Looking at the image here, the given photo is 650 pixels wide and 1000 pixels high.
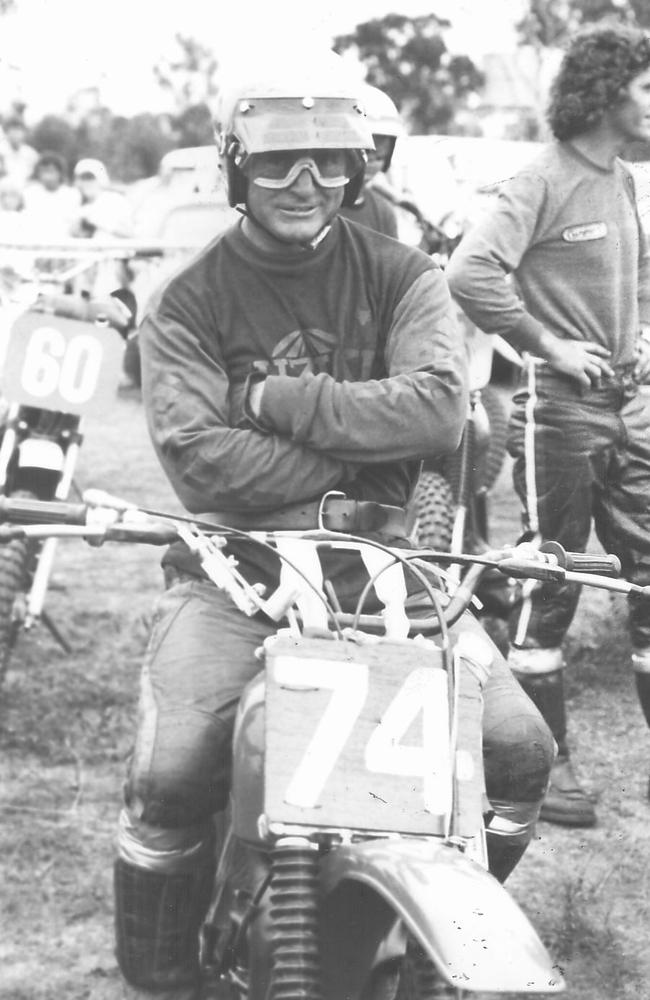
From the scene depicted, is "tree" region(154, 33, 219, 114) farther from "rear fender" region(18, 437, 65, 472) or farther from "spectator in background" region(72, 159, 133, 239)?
"rear fender" region(18, 437, 65, 472)

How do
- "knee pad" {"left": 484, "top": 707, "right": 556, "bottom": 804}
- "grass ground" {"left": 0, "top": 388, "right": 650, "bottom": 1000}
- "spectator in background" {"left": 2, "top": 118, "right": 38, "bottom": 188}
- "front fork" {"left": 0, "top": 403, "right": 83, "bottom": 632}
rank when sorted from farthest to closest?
"spectator in background" {"left": 2, "top": 118, "right": 38, "bottom": 188} < "front fork" {"left": 0, "top": 403, "right": 83, "bottom": 632} < "grass ground" {"left": 0, "top": 388, "right": 650, "bottom": 1000} < "knee pad" {"left": 484, "top": 707, "right": 556, "bottom": 804}

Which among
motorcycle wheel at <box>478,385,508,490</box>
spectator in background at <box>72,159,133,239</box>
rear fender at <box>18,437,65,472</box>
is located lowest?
spectator in background at <box>72,159,133,239</box>

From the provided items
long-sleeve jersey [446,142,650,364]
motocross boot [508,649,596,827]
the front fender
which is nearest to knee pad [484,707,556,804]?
the front fender

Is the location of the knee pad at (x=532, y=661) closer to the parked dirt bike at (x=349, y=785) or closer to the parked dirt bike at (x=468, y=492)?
the parked dirt bike at (x=468, y=492)

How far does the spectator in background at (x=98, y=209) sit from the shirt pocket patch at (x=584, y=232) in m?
6.29

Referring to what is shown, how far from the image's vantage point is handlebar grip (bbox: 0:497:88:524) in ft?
8.66

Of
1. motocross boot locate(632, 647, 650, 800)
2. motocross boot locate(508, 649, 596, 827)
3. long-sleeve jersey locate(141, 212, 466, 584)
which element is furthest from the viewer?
motocross boot locate(508, 649, 596, 827)

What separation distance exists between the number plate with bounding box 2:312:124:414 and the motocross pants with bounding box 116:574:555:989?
2.27m

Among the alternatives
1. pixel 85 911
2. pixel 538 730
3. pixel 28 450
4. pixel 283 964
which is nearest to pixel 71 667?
pixel 28 450

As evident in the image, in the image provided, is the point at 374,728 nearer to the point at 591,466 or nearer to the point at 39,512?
the point at 39,512

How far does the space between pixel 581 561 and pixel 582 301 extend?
1957 mm

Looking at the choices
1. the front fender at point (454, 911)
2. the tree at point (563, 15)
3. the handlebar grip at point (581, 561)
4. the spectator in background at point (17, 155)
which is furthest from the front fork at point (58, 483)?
the tree at point (563, 15)

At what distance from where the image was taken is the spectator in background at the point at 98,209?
12211 millimetres

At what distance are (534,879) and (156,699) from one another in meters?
1.91
